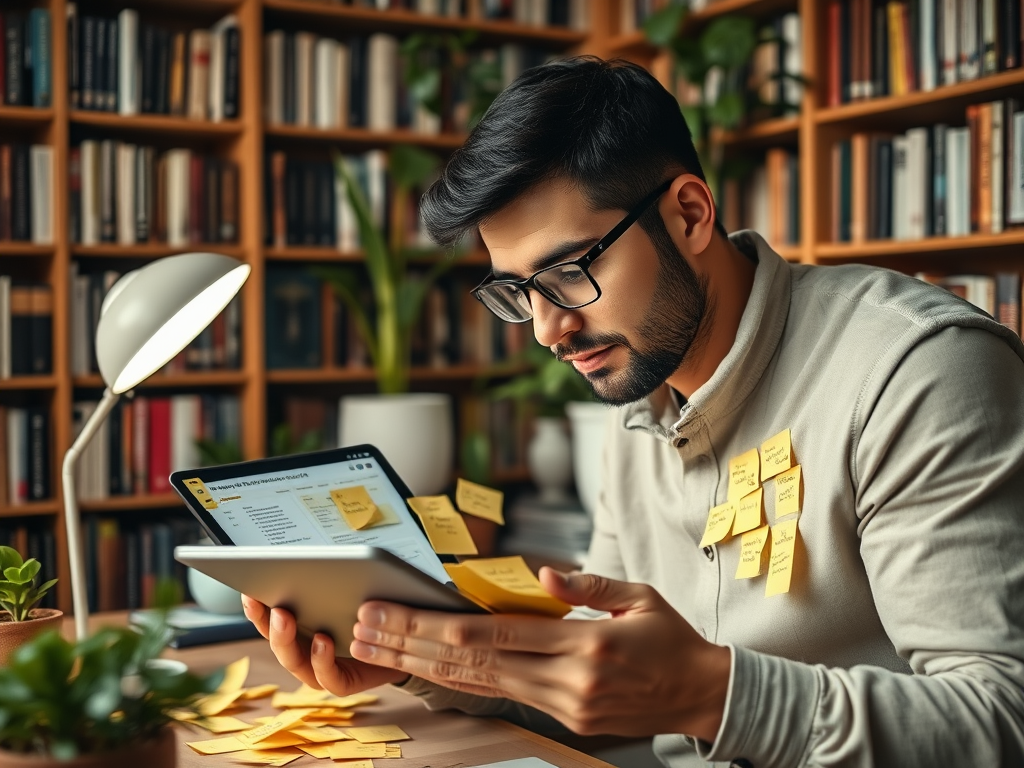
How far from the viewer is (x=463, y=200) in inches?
50.8

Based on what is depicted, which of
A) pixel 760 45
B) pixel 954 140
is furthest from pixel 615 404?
pixel 760 45

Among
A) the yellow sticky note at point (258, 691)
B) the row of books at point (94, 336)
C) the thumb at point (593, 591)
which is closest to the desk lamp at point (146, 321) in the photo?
the yellow sticky note at point (258, 691)

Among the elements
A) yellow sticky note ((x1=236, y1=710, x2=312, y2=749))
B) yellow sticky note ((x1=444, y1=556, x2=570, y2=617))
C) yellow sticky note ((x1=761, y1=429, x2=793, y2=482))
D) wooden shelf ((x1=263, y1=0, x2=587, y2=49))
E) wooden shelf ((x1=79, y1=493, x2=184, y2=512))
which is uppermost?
wooden shelf ((x1=263, y1=0, x2=587, y2=49))

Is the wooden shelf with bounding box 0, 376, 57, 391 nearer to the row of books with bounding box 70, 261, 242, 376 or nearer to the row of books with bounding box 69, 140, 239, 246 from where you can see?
the row of books with bounding box 70, 261, 242, 376

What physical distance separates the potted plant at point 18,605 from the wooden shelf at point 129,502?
61.6 inches

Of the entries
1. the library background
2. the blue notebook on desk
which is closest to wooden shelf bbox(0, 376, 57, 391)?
the library background

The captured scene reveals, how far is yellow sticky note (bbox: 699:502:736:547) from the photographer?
1.32m

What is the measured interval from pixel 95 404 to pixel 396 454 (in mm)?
828

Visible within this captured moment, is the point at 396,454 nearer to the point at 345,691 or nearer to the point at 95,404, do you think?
the point at 95,404

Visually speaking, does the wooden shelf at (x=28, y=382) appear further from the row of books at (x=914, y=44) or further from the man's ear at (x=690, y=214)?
the row of books at (x=914, y=44)

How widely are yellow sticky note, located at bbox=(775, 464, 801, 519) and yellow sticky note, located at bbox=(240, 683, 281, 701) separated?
0.68 metres

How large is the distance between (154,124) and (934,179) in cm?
197

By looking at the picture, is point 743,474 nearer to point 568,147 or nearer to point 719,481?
point 719,481

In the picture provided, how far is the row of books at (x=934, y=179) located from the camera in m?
2.29
